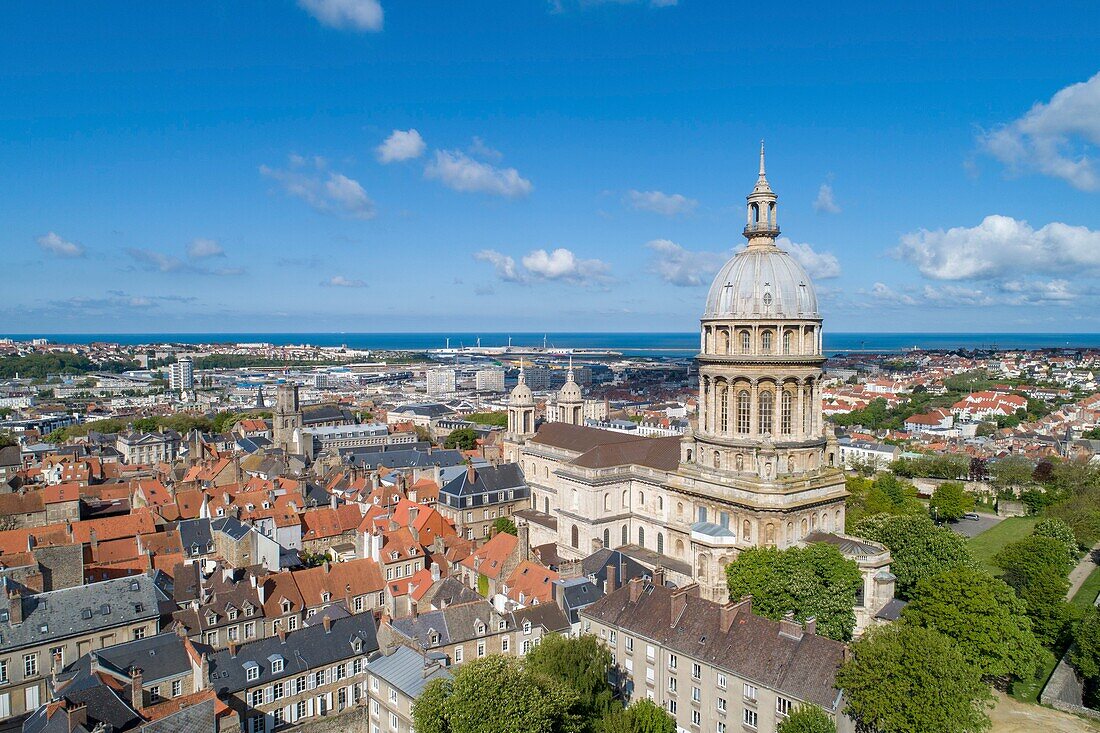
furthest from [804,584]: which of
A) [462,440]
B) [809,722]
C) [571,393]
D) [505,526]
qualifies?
[462,440]

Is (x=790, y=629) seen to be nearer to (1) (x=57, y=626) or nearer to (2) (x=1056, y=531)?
(1) (x=57, y=626)

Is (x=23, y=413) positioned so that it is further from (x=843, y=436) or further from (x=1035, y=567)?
(x=1035, y=567)

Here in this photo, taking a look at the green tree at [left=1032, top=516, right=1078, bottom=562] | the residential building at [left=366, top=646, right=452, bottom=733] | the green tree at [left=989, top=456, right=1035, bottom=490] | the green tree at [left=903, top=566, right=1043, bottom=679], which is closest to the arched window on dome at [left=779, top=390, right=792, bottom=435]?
the green tree at [left=903, top=566, right=1043, bottom=679]

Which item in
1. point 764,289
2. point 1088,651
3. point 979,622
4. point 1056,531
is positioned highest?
point 764,289

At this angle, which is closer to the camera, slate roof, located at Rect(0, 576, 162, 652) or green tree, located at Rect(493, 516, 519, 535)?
slate roof, located at Rect(0, 576, 162, 652)

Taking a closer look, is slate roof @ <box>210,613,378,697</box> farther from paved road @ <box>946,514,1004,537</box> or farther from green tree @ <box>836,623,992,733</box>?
Answer: paved road @ <box>946,514,1004,537</box>

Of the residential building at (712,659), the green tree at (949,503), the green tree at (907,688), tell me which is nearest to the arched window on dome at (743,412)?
the residential building at (712,659)
